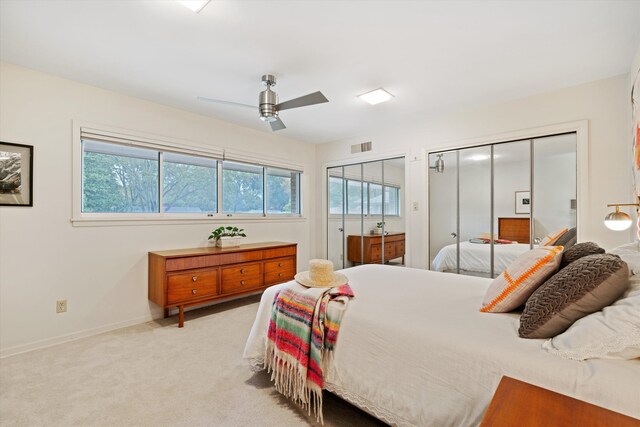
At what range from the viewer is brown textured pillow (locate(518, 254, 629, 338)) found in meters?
1.14

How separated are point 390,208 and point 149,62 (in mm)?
3413

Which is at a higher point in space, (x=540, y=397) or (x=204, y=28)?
(x=204, y=28)

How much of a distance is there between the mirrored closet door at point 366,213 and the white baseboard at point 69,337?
2904 millimetres

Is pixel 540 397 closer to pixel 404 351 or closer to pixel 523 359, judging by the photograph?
pixel 523 359

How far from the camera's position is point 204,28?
6.71ft

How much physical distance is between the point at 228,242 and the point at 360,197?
7.25 ft

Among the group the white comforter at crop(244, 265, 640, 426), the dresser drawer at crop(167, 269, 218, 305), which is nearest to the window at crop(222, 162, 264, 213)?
the dresser drawer at crop(167, 269, 218, 305)

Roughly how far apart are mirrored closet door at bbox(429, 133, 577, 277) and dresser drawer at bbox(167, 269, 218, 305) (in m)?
2.79

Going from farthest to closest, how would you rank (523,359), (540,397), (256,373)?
1. (256,373)
2. (523,359)
3. (540,397)

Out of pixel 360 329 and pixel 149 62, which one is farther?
pixel 149 62

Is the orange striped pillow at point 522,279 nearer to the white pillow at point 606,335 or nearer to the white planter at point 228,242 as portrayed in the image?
the white pillow at point 606,335

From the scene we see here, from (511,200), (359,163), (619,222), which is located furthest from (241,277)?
(619,222)

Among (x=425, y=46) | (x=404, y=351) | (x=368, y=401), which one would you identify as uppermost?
(x=425, y=46)

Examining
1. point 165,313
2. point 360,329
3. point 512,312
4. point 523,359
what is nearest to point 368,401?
point 360,329
